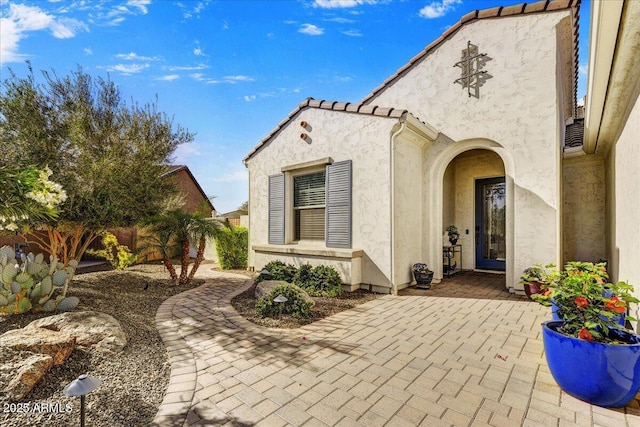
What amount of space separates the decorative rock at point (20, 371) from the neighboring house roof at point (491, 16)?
887 centimetres

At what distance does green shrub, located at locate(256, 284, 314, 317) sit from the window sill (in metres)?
1.83

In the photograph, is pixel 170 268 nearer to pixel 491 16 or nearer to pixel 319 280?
pixel 319 280

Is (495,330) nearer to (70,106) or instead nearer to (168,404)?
(168,404)

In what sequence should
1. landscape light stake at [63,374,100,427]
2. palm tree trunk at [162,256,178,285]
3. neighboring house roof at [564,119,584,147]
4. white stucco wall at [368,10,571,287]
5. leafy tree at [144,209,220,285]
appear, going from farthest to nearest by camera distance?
neighboring house roof at [564,119,584,147] < palm tree trunk at [162,256,178,285] < leafy tree at [144,209,220,285] < white stucco wall at [368,10,571,287] < landscape light stake at [63,374,100,427]

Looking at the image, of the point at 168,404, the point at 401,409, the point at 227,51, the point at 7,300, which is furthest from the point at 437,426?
the point at 227,51

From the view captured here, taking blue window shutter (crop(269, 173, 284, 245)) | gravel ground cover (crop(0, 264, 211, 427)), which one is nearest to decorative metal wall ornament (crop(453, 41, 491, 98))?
blue window shutter (crop(269, 173, 284, 245))

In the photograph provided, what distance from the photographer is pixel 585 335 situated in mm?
2516

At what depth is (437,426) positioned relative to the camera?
223cm

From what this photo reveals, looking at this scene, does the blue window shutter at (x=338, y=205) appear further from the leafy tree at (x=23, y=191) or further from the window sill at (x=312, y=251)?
the leafy tree at (x=23, y=191)

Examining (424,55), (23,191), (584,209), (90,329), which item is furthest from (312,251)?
(584,209)

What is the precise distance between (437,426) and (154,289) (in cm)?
677

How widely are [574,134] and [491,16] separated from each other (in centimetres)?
444

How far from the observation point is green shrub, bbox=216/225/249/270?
1058 cm

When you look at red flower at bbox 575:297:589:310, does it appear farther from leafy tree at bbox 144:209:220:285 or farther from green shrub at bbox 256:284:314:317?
leafy tree at bbox 144:209:220:285
